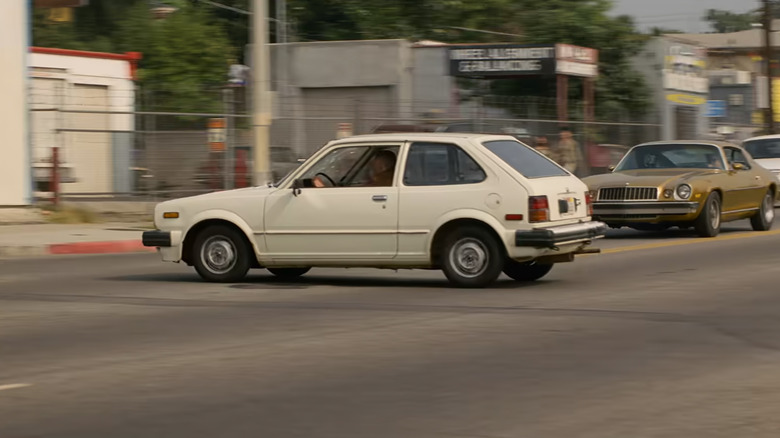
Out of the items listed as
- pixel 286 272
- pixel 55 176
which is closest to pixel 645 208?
pixel 286 272

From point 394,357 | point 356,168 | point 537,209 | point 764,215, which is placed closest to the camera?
point 394,357

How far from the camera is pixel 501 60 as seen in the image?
37.5 metres

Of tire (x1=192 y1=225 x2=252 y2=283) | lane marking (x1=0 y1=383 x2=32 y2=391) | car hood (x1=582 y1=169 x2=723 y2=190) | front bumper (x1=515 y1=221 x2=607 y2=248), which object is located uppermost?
car hood (x1=582 y1=169 x2=723 y2=190)

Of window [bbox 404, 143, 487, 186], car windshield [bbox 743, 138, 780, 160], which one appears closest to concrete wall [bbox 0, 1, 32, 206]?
window [bbox 404, 143, 487, 186]

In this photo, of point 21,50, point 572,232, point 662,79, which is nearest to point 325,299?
point 572,232

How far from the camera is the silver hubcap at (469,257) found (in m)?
12.3

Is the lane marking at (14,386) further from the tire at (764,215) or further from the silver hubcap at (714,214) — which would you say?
the tire at (764,215)

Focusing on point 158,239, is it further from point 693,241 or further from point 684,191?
point 693,241

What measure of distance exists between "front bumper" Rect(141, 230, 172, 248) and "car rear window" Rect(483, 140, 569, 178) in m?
3.36

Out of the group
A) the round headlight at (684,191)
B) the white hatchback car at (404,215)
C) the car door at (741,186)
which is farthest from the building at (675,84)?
the white hatchback car at (404,215)

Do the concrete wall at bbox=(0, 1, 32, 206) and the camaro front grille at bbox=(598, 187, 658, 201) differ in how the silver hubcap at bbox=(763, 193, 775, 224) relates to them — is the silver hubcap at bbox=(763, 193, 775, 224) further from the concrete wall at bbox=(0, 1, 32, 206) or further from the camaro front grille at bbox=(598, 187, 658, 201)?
the concrete wall at bbox=(0, 1, 32, 206)

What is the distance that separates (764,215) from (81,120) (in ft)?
43.4

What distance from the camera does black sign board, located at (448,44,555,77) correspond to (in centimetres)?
3681

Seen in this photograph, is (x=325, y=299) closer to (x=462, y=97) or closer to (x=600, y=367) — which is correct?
(x=600, y=367)
